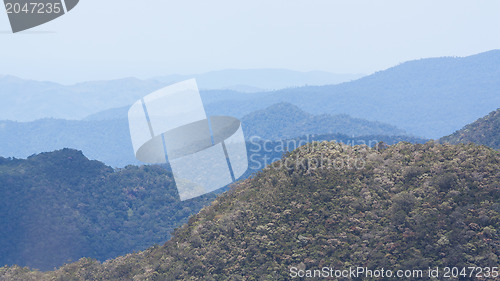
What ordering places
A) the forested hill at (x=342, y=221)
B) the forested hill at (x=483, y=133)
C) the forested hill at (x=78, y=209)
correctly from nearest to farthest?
the forested hill at (x=342, y=221)
the forested hill at (x=483, y=133)
the forested hill at (x=78, y=209)

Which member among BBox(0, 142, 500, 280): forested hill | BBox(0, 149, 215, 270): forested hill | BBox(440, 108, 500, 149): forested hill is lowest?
BBox(0, 149, 215, 270): forested hill

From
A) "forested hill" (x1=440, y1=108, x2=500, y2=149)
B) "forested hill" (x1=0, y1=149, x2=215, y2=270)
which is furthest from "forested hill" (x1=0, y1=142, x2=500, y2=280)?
"forested hill" (x1=0, y1=149, x2=215, y2=270)

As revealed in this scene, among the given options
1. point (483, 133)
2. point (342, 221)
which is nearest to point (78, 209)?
point (483, 133)

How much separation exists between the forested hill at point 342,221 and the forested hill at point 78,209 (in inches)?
1995

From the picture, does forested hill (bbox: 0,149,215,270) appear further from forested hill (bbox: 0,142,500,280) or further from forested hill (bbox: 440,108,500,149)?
forested hill (bbox: 0,142,500,280)

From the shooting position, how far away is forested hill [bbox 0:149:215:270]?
279 feet

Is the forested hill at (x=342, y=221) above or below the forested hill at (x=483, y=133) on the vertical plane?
above

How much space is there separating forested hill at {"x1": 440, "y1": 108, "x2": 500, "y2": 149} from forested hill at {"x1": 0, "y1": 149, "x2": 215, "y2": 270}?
44.8 m

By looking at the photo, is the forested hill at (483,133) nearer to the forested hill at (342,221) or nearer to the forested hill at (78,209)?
the forested hill at (78,209)

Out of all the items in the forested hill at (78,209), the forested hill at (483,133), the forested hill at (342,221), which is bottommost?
the forested hill at (78,209)

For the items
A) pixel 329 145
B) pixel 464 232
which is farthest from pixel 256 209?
pixel 464 232

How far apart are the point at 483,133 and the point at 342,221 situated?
57461 mm

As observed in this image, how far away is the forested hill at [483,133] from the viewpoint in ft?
246

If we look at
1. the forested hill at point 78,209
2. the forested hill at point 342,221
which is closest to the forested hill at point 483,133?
the forested hill at point 78,209
